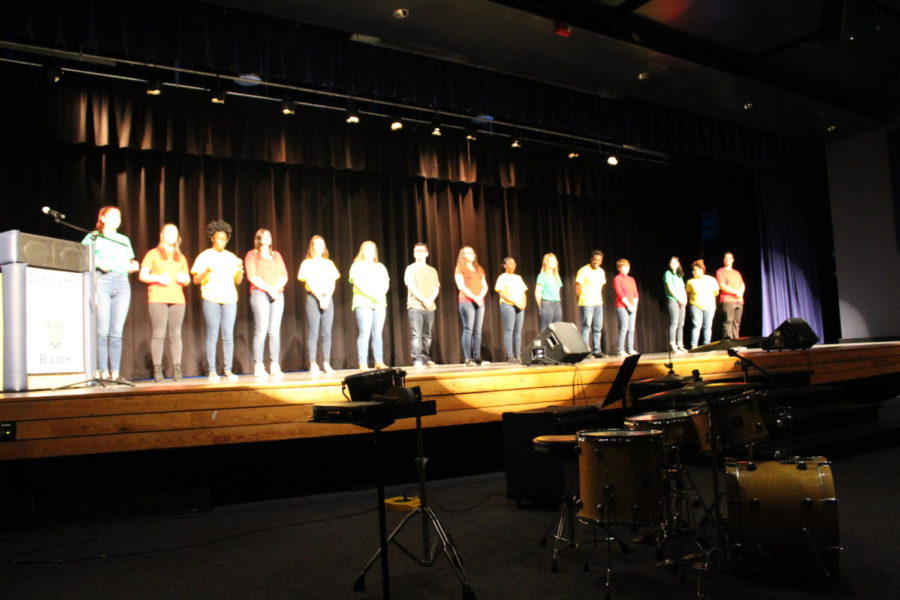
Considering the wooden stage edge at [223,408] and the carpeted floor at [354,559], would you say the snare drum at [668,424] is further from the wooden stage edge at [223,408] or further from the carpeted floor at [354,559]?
the wooden stage edge at [223,408]

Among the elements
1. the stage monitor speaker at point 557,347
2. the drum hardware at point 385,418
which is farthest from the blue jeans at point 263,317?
the drum hardware at point 385,418

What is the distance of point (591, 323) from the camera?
9812mm

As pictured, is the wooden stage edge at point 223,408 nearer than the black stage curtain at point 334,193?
Yes

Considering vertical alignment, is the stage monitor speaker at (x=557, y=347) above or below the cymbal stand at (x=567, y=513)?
above

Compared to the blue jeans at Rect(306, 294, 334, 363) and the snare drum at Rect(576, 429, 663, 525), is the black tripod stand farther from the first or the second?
the blue jeans at Rect(306, 294, 334, 363)

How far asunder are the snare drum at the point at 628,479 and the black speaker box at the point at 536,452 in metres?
1.19

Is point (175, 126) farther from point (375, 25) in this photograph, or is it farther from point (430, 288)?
point (430, 288)

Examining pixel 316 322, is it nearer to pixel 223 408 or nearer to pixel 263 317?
pixel 263 317

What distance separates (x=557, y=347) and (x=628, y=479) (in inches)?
149

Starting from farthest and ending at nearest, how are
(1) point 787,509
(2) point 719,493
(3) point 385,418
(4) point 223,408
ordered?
(4) point 223,408
(2) point 719,493
(1) point 787,509
(3) point 385,418

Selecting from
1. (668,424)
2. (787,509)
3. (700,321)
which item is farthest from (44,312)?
(700,321)

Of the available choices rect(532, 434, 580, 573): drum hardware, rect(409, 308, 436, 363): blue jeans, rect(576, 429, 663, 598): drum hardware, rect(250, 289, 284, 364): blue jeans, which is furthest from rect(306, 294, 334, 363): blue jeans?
rect(576, 429, 663, 598): drum hardware

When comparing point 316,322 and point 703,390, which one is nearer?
point 703,390

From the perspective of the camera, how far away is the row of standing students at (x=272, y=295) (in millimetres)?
6344
